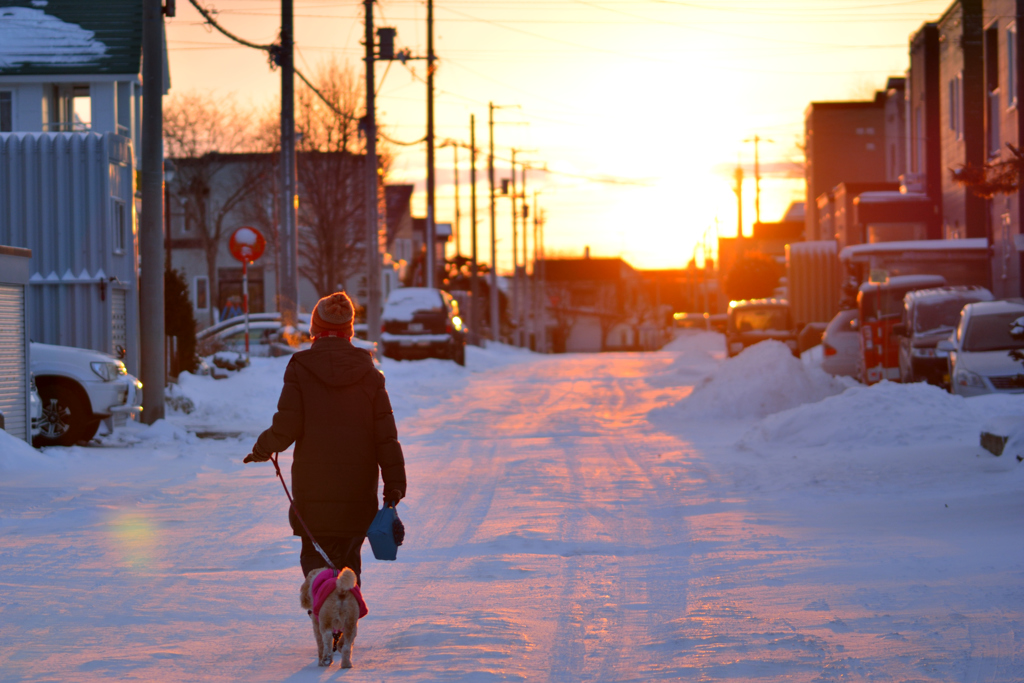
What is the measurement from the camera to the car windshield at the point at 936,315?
19781mm

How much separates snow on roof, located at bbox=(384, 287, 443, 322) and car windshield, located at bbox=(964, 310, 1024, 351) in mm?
18524

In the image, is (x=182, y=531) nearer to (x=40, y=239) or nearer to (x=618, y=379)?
(x=40, y=239)

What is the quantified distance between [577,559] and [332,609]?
2.95 metres

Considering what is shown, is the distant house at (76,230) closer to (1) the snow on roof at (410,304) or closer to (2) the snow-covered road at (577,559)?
(2) the snow-covered road at (577,559)

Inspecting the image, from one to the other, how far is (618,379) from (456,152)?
33.0 metres

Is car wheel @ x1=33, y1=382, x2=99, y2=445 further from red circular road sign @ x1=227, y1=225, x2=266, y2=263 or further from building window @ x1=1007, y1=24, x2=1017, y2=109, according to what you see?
building window @ x1=1007, y1=24, x2=1017, y2=109

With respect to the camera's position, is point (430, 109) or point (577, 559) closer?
point (577, 559)

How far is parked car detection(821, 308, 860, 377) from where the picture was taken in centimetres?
2436

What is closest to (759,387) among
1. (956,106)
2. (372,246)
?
(372,246)

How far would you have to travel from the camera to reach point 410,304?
33.6 m

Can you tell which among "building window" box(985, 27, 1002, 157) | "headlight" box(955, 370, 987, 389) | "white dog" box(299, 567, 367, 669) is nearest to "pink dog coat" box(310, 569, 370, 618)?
"white dog" box(299, 567, 367, 669)

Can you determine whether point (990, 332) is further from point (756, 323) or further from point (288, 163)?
point (756, 323)

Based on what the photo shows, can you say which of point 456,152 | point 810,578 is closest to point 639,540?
point 810,578

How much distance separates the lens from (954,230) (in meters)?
36.4
